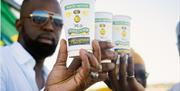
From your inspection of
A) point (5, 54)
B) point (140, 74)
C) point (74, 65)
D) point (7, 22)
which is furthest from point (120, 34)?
point (7, 22)

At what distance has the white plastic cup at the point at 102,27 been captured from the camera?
161 cm

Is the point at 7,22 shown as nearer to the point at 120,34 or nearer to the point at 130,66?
the point at 130,66

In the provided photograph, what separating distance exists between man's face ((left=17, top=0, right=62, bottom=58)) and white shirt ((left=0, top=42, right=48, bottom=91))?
17 cm

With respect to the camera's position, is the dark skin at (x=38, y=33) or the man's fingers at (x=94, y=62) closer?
the man's fingers at (x=94, y=62)

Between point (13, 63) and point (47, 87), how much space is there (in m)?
1.00

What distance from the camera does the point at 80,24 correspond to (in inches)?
60.6

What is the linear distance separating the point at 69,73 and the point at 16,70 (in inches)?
39.0

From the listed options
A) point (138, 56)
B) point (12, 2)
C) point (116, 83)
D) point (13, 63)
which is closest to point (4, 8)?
point (12, 2)

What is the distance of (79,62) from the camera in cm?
160

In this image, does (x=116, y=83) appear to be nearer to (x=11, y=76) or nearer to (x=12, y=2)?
(x=11, y=76)

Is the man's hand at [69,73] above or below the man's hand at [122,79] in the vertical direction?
above

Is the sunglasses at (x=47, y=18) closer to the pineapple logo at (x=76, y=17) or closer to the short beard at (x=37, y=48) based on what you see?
the short beard at (x=37, y=48)

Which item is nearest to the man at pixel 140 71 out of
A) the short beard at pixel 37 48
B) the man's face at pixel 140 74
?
the man's face at pixel 140 74

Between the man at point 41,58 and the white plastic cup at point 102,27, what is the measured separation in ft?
0.11
